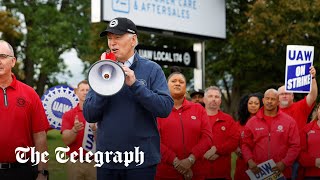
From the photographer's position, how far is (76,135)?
7.19m

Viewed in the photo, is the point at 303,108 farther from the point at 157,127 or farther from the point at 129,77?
the point at 129,77

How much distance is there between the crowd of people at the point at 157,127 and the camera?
434cm

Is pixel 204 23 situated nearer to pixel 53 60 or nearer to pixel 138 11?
pixel 138 11

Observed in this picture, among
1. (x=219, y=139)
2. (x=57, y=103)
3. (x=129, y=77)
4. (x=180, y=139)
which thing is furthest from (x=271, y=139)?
(x=129, y=77)

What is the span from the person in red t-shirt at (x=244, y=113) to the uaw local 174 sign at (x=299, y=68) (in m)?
0.53

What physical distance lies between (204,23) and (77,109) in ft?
22.3

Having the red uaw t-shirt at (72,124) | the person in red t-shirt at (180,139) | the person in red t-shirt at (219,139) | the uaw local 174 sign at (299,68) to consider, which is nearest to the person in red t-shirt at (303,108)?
the uaw local 174 sign at (299,68)

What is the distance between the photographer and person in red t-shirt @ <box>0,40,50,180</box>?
16.4 ft

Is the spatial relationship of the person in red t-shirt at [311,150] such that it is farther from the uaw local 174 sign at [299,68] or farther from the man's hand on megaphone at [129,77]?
the man's hand on megaphone at [129,77]

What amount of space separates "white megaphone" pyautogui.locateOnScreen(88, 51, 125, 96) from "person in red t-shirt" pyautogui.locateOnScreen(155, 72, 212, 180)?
8.01ft

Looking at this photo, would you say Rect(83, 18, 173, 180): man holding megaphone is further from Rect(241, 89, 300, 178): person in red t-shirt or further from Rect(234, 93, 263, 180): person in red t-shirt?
Rect(234, 93, 263, 180): person in red t-shirt

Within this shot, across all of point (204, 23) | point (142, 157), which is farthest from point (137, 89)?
point (204, 23)

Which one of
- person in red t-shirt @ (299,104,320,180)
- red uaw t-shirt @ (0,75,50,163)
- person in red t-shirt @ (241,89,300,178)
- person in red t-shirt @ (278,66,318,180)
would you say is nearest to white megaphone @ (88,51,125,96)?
red uaw t-shirt @ (0,75,50,163)

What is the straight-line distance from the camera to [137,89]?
418cm
